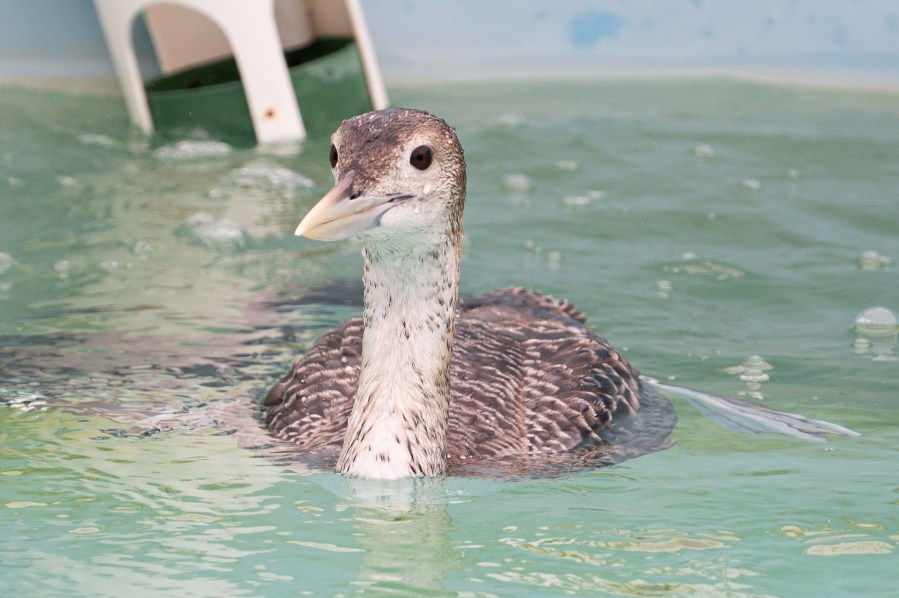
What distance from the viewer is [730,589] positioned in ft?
12.9

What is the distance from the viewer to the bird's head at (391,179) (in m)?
4.02

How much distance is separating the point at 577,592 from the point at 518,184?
6.64 meters

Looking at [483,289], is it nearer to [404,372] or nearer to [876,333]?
[876,333]

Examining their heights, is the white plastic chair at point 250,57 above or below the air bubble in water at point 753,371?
above

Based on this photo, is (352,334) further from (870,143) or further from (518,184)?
(870,143)

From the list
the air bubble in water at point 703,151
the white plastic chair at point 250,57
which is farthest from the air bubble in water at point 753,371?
the white plastic chair at point 250,57

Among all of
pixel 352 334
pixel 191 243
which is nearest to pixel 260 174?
pixel 191 243

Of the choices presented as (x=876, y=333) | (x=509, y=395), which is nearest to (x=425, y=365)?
(x=509, y=395)

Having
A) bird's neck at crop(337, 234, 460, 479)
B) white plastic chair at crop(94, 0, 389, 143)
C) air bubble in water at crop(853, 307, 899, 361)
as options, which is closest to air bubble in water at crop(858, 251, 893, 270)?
air bubble in water at crop(853, 307, 899, 361)

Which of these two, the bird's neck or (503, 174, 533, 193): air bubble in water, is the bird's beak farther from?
(503, 174, 533, 193): air bubble in water

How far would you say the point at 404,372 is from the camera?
4.54 metres

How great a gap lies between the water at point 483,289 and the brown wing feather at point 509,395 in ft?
0.63

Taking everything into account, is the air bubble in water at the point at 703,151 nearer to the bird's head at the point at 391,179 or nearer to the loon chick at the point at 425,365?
the loon chick at the point at 425,365

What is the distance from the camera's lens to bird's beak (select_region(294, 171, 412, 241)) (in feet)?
13.0
